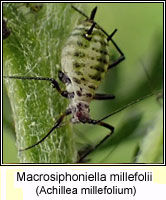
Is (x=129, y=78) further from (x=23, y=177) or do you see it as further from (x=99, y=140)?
(x=23, y=177)

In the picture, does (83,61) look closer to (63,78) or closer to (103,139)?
(63,78)

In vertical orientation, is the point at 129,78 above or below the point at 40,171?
above

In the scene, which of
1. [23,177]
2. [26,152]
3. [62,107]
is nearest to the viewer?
[26,152]

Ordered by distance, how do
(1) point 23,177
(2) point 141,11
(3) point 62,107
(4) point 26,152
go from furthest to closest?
(2) point 141,11, (1) point 23,177, (3) point 62,107, (4) point 26,152

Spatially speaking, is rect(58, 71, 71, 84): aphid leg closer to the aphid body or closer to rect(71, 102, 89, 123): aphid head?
the aphid body

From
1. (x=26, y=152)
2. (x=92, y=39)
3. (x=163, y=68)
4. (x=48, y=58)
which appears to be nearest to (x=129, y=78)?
(x=163, y=68)

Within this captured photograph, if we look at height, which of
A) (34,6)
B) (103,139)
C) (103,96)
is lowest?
(103,139)

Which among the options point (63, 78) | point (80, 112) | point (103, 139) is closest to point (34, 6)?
point (63, 78)

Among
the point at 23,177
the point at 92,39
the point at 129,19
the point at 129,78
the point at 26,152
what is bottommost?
the point at 23,177

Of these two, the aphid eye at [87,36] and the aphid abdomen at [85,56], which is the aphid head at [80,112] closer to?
the aphid abdomen at [85,56]
